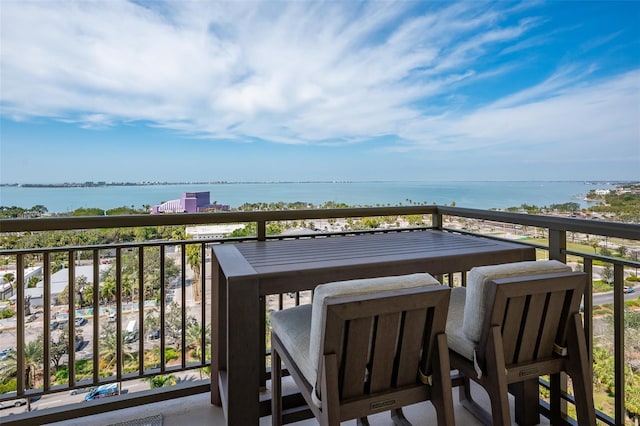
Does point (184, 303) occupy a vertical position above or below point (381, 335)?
below

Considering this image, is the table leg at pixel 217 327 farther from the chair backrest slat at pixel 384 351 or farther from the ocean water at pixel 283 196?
the chair backrest slat at pixel 384 351

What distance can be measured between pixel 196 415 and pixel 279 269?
4.03 ft

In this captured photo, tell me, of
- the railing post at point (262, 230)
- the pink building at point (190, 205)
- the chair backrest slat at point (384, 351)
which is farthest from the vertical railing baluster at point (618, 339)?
the pink building at point (190, 205)

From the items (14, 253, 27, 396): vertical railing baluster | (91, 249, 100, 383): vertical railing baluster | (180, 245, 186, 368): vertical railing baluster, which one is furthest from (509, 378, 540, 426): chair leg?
(14, 253, 27, 396): vertical railing baluster

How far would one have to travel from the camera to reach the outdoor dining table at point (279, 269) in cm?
154

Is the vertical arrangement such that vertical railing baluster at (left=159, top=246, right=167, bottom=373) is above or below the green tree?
below

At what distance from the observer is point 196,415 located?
2.10 metres

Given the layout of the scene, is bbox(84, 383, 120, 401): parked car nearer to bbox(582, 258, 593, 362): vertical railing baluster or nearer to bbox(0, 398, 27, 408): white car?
bbox(0, 398, 27, 408): white car

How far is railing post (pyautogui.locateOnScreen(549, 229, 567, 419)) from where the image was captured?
→ 6.10 feet

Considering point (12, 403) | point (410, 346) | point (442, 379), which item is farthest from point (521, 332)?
point (12, 403)

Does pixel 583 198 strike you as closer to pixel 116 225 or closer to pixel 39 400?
pixel 116 225

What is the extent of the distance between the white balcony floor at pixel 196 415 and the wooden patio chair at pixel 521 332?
0.74 m

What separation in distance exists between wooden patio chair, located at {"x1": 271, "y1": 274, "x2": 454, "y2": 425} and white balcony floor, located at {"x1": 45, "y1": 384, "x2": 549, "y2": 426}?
90cm

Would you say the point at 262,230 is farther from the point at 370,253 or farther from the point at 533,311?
the point at 533,311
